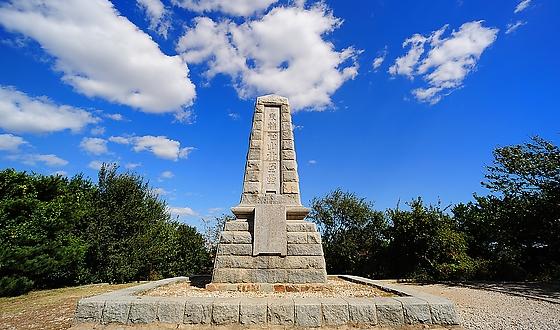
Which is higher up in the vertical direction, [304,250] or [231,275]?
[304,250]

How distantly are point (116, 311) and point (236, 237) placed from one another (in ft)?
9.42

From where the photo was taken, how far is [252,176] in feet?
25.3

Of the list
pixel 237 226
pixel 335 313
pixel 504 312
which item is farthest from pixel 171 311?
pixel 504 312

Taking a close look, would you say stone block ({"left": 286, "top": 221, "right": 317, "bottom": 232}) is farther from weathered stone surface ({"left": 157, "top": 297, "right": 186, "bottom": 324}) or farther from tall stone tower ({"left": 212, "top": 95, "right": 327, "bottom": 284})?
weathered stone surface ({"left": 157, "top": 297, "right": 186, "bottom": 324})

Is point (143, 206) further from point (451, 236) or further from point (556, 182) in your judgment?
point (556, 182)

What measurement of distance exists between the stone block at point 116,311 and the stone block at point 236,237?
8.65 ft

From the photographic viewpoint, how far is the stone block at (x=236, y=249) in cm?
687

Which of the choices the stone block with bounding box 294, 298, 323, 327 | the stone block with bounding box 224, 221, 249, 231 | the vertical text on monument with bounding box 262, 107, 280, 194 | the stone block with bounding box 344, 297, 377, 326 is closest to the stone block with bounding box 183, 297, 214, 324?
the stone block with bounding box 294, 298, 323, 327

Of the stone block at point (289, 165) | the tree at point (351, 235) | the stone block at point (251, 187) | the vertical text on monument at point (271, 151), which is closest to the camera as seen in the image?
the stone block at point (251, 187)

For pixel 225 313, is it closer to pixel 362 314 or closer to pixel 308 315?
pixel 308 315

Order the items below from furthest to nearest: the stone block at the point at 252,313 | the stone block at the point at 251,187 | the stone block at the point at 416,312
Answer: the stone block at the point at 251,187 → the stone block at the point at 416,312 → the stone block at the point at 252,313

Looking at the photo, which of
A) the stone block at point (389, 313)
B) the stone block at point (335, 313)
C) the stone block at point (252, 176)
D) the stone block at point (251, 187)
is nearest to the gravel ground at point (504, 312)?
the stone block at point (389, 313)

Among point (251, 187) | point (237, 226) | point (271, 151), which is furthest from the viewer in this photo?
point (271, 151)

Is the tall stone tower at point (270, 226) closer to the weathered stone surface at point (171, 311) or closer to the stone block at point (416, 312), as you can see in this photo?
the weathered stone surface at point (171, 311)
